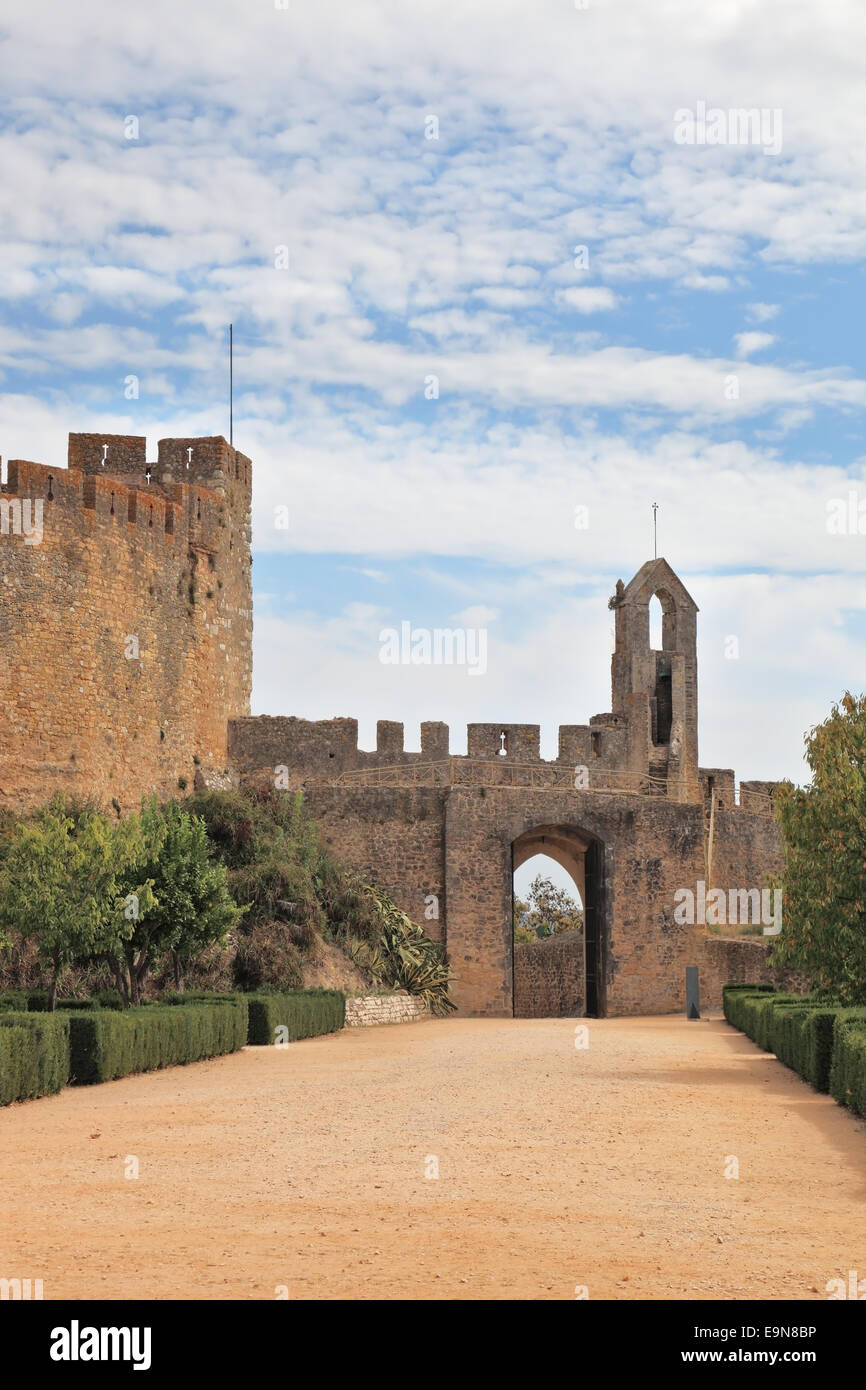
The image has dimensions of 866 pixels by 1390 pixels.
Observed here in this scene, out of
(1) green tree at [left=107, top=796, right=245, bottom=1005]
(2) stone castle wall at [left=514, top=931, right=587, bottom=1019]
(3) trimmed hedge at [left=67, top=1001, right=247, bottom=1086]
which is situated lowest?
(2) stone castle wall at [left=514, top=931, right=587, bottom=1019]

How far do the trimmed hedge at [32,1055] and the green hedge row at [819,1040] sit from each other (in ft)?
25.8

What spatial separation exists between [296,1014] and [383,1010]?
5208mm

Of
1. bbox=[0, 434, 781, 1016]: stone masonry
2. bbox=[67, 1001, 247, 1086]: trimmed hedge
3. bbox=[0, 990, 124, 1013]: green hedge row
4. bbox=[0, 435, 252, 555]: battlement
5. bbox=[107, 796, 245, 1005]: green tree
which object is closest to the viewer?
bbox=[67, 1001, 247, 1086]: trimmed hedge

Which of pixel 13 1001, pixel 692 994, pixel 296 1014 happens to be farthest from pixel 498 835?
pixel 13 1001

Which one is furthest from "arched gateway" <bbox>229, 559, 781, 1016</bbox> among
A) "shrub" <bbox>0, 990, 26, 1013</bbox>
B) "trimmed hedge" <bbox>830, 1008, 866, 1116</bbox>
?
"trimmed hedge" <bbox>830, 1008, 866, 1116</bbox>

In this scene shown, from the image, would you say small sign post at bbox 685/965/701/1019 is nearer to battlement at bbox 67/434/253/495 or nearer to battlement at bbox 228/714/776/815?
battlement at bbox 228/714/776/815

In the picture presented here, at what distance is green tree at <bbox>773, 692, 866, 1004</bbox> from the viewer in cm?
1677

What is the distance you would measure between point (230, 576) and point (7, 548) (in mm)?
Result: 7222

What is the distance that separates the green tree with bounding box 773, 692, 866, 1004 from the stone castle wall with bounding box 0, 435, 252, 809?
48.6ft

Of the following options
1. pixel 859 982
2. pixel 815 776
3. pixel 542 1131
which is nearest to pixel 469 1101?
pixel 542 1131

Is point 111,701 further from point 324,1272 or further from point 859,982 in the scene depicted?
point 324,1272

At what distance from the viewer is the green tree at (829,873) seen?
55.0 ft

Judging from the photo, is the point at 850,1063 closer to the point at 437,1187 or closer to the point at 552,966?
the point at 437,1187

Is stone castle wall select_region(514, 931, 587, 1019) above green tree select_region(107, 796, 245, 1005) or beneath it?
beneath
